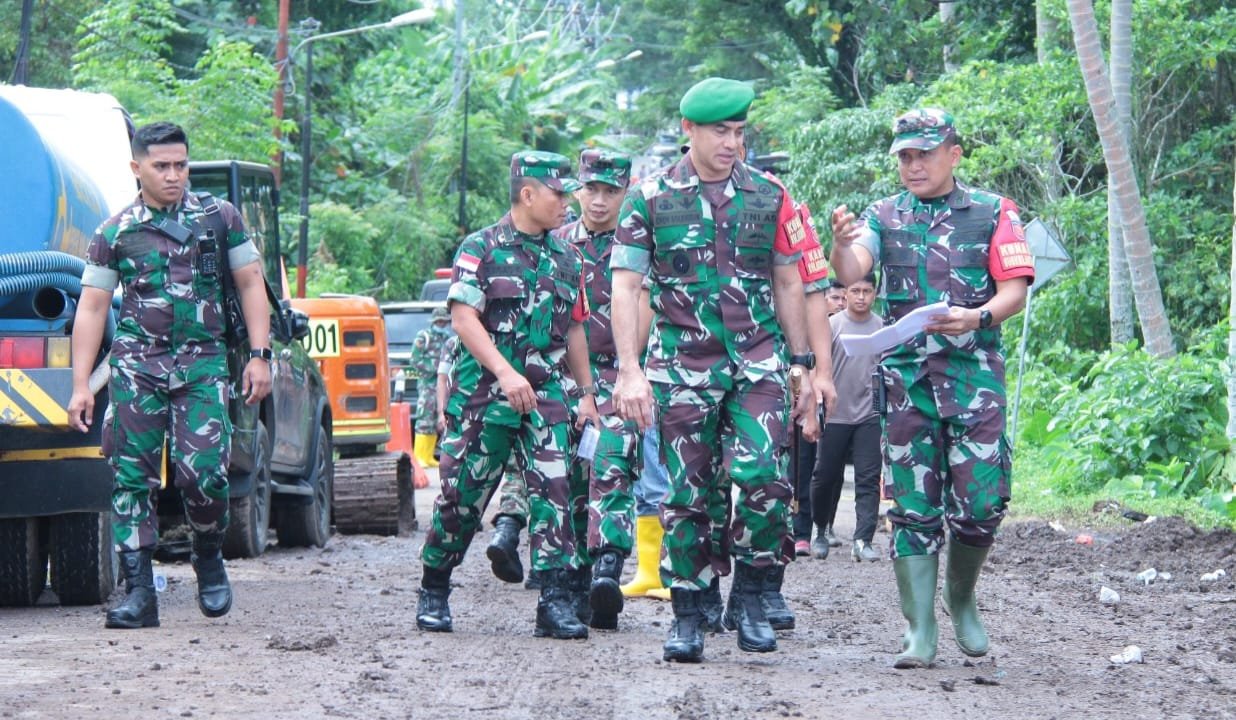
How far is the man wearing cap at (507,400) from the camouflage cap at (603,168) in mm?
1205

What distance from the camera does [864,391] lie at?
1155cm

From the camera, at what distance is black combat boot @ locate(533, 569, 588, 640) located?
749 centimetres

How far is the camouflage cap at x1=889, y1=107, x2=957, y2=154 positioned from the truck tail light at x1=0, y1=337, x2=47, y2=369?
378 cm

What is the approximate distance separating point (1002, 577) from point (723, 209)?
4.41 m

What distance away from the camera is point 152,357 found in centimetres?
773

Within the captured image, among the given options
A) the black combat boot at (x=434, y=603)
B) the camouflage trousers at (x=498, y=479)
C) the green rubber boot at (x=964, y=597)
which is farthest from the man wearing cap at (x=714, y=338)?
the black combat boot at (x=434, y=603)

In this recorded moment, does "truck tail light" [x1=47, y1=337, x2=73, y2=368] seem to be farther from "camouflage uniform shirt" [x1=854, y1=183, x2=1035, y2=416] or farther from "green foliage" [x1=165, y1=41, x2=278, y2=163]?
"green foliage" [x1=165, y1=41, x2=278, y2=163]

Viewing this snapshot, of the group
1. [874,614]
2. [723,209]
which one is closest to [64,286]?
[723,209]

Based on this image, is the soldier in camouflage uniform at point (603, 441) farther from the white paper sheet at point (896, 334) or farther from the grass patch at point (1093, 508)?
the grass patch at point (1093, 508)

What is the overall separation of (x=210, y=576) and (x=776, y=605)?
2.45 metres

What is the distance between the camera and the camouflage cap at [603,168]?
350 inches

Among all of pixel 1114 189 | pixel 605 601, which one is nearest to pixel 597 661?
pixel 605 601

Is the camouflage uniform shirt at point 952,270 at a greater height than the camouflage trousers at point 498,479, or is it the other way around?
the camouflage uniform shirt at point 952,270

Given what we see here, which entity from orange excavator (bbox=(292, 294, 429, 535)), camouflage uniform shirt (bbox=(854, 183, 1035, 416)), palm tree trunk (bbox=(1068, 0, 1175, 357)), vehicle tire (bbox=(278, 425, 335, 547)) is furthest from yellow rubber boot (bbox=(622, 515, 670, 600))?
palm tree trunk (bbox=(1068, 0, 1175, 357))
